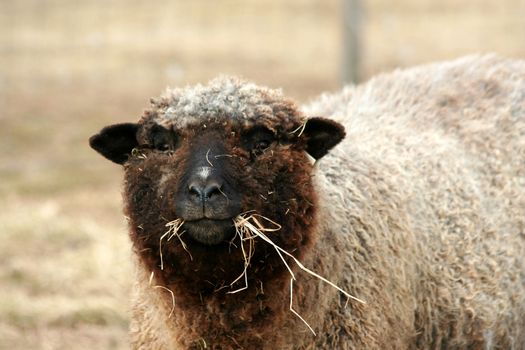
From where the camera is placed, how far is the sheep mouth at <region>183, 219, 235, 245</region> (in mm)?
4203

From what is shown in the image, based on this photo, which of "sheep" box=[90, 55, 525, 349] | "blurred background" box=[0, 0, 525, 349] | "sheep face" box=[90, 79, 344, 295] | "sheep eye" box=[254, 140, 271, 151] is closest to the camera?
"sheep face" box=[90, 79, 344, 295]

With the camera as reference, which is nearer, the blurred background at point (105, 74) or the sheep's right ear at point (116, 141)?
the sheep's right ear at point (116, 141)

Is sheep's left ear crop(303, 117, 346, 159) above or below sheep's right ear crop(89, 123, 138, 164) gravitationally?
above

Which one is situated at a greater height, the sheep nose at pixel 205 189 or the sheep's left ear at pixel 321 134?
the sheep's left ear at pixel 321 134

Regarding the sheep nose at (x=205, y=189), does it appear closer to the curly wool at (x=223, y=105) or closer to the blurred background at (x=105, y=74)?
the curly wool at (x=223, y=105)

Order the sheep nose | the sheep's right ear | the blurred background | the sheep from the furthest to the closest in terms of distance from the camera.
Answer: the blurred background → the sheep's right ear → the sheep → the sheep nose

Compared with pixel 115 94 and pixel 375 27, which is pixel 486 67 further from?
pixel 375 27

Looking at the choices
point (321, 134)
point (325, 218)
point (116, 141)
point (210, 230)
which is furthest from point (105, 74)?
point (210, 230)

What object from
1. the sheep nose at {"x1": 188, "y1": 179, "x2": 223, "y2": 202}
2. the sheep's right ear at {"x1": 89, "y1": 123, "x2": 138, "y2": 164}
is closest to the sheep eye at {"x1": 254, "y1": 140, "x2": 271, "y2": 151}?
the sheep nose at {"x1": 188, "y1": 179, "x2": 223, "y2": 202}

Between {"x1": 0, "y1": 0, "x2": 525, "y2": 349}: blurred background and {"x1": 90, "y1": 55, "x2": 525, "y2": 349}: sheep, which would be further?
{"x1": 0, "y1": 0, "x2": 525, "y2": 349}: blurred background

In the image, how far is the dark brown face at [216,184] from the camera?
4211 millimetres

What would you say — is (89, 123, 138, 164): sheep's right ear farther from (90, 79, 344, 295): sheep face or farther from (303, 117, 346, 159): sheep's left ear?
(303, 117, 346, 159): sheep's left ear

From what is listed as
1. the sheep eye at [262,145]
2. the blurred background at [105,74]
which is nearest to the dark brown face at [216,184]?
the sheep eye at [262,145]

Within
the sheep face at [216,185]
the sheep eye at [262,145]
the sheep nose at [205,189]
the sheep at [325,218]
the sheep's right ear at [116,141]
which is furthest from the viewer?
the sheep's right ear at [116,141]
